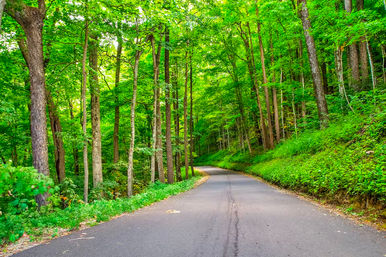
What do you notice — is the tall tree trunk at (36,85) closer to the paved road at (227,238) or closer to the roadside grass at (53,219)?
the roadside grass at (53,219)

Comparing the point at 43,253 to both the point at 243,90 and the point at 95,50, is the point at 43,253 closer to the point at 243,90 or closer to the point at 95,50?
the point at 95,50

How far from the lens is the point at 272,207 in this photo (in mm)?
6594

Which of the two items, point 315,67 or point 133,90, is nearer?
point 133,90

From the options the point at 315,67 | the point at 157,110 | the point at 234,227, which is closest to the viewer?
the point at 234,227

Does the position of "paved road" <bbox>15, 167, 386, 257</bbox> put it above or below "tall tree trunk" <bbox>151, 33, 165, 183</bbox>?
below

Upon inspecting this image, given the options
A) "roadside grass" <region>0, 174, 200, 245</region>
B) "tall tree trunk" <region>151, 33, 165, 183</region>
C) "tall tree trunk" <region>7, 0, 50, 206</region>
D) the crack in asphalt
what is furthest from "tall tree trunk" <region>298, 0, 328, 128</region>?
"tall tree trunk" <region>7, 0, 50, 206</region>

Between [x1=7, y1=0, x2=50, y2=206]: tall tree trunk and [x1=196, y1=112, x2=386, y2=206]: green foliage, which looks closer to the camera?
[x1=196, y1=112, x2=386, y2=206]: green foliage

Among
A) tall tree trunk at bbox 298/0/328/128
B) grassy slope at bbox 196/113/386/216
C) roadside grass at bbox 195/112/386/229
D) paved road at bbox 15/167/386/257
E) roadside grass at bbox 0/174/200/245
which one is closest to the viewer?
paved road at bbox 15/167/386/257

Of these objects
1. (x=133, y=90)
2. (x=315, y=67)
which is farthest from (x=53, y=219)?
(x=315, y=67)

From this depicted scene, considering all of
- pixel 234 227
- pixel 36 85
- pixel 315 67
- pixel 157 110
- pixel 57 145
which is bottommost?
pixel 234 227

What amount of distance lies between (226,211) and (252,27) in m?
20.6

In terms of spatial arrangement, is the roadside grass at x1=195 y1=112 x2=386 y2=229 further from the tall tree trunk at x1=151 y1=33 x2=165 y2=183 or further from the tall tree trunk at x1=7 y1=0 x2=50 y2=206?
the tall tree trunk at x1=7 y1=0 x2=50 y2=206

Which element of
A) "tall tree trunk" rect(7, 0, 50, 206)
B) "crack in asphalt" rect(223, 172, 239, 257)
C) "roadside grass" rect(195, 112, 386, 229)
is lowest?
"crack in asphalt" rect(223, 172, 239, 257)

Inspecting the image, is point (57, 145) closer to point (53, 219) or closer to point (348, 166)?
point (53, 219)
